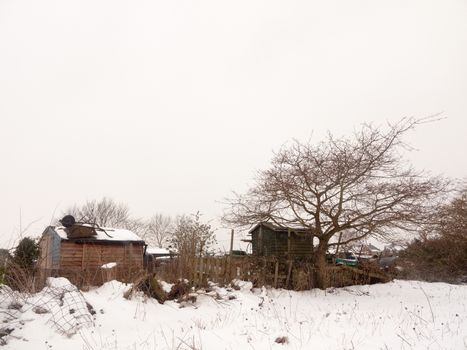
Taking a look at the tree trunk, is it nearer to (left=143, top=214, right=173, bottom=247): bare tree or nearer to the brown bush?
the brown bush

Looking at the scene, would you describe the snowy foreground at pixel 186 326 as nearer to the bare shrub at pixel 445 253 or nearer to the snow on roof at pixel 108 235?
the bare shrub at pixel 445 253

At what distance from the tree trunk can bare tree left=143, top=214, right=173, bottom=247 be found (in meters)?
47.1

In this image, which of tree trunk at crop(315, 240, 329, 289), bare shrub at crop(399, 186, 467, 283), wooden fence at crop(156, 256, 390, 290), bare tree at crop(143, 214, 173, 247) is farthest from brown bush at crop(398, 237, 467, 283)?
bare tree at crop(143, 214, 173, 247)

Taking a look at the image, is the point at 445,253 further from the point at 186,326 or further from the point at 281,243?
the point at 186,326

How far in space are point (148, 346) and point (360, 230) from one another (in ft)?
39.8

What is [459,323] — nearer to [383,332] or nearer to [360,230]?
[383,332]

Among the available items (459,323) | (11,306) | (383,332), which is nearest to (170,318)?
(11,306)

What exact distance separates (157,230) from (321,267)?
5151 cm

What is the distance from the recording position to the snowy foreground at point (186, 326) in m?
5.41

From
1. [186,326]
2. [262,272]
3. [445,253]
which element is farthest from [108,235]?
[445,253]

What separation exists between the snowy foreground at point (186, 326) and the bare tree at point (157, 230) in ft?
174

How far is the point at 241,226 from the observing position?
16641mm

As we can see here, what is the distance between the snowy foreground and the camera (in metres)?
5.41

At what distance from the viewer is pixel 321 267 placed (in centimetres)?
1514
